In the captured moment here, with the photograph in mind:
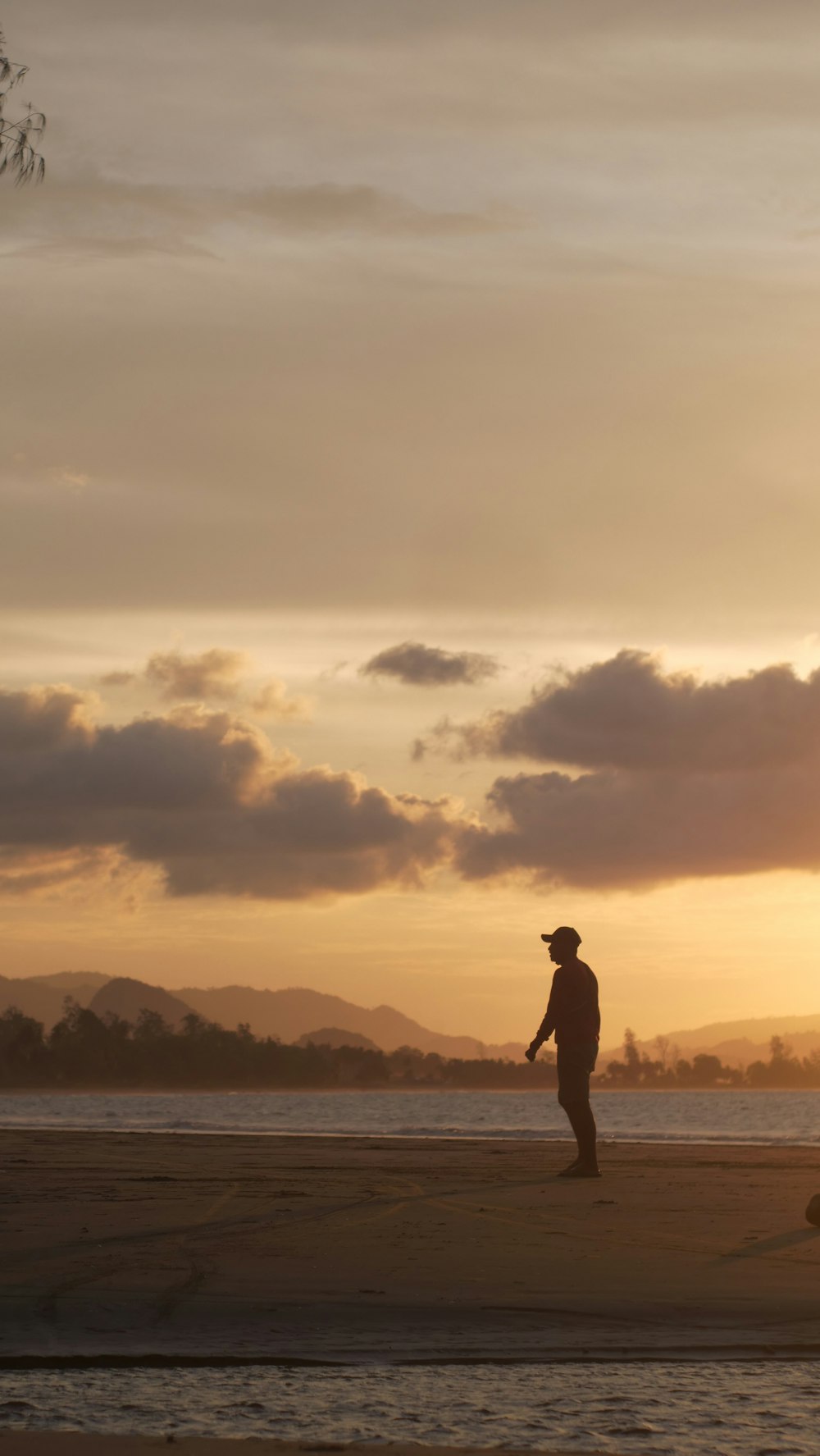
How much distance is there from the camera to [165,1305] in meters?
6.77

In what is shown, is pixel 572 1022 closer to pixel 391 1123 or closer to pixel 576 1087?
pixel 576 1087

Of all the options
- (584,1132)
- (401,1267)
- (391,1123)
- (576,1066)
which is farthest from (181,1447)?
(391,1123)

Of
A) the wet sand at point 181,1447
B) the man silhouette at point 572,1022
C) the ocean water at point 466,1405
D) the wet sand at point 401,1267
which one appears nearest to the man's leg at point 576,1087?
the man silhouette at point 572,1022

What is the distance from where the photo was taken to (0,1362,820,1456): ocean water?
14.8 feet

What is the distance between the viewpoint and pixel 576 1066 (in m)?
15.0

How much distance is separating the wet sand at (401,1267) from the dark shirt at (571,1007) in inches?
59.3

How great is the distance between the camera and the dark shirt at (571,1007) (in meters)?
15.2

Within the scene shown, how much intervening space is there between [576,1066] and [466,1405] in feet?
33.6

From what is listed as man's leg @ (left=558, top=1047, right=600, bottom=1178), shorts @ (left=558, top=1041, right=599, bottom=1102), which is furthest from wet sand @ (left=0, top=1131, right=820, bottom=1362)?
shorts @ (left=558, top=1041, right=599, bottom=1102)

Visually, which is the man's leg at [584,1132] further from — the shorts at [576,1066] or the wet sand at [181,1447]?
the wet sand at [181,1447]

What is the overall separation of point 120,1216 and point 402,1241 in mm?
2260

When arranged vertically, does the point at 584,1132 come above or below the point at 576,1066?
below

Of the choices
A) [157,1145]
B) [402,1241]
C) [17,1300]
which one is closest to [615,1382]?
[17,1300]

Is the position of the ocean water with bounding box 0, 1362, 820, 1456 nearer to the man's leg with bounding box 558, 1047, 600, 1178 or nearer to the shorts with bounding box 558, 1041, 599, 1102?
the man's leg with bounding box 558, 1047, 600, 1178
